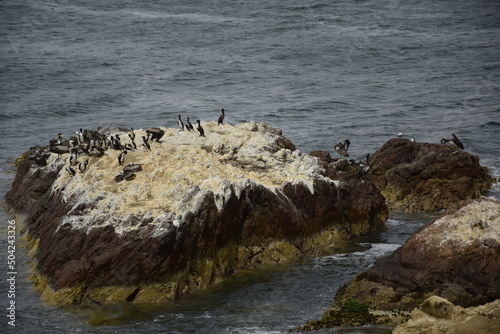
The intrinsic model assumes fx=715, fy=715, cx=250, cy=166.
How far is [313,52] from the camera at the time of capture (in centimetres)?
5653

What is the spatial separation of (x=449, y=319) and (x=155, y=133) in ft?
40.2

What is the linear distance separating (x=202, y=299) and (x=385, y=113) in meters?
26.2

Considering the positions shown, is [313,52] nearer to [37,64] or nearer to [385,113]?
[385,113]

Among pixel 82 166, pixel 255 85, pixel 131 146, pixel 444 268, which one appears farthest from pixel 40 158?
pixel 255 85

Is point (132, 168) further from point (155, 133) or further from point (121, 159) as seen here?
point (155, 133)

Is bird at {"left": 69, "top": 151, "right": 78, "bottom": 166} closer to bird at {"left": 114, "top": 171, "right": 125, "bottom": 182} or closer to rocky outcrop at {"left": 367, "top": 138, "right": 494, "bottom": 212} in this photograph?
bird at {"left": 114, "top": 171, "right": 125, "bottom": 182}

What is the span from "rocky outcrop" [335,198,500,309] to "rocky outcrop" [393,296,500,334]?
1412 millimetres

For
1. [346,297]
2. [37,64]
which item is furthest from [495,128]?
[37,64]

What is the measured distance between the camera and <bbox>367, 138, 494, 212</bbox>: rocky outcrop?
25328mm

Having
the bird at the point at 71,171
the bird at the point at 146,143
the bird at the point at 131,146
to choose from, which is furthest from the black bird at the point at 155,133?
the bird at the point at 71,171

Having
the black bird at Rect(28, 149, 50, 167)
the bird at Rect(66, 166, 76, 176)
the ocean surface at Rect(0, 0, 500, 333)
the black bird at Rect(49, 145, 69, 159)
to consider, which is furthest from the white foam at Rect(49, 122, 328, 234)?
the black bird at Rect(28, 149, 50, 167)

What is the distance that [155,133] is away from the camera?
2350 centimetres

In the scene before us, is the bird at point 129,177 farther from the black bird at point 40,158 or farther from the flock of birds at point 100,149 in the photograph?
the black bird at point 40,158

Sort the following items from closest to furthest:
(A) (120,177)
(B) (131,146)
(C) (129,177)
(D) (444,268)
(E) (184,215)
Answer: (D) (444,268), (E) (184,215), (C) (129,177), (A) (120,177), (B) (131,146)
